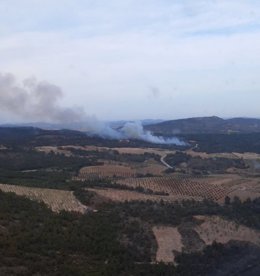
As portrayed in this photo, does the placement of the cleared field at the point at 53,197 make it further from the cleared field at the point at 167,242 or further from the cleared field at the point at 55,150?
the cleared field at the point at 55,150

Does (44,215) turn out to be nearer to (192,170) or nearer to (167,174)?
(167,174)

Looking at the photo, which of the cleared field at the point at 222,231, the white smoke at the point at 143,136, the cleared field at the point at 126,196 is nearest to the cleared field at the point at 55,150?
the white smoke at the point at 143,136

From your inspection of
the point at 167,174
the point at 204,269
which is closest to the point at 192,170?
the point at 167,174

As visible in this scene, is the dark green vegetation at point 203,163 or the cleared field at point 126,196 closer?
the cleared field at point 126,196

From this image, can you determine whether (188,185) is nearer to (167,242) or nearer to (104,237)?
(167,242)

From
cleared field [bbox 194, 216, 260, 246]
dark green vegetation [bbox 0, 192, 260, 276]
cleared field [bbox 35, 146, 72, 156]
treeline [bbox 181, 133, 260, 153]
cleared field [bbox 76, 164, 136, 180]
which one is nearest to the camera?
dark green vegetation [bbox 0, 192, 260, 276]

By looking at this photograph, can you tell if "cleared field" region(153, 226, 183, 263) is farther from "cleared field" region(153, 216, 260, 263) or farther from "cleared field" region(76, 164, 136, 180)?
"cleared field" region(76, 164, 136, 180)

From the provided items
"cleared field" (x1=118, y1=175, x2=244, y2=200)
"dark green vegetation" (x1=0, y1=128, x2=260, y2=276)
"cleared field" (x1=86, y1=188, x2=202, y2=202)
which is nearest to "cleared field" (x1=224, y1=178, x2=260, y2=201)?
"cleared field" (x1=118, y1=175, x2=244, y2=200)
